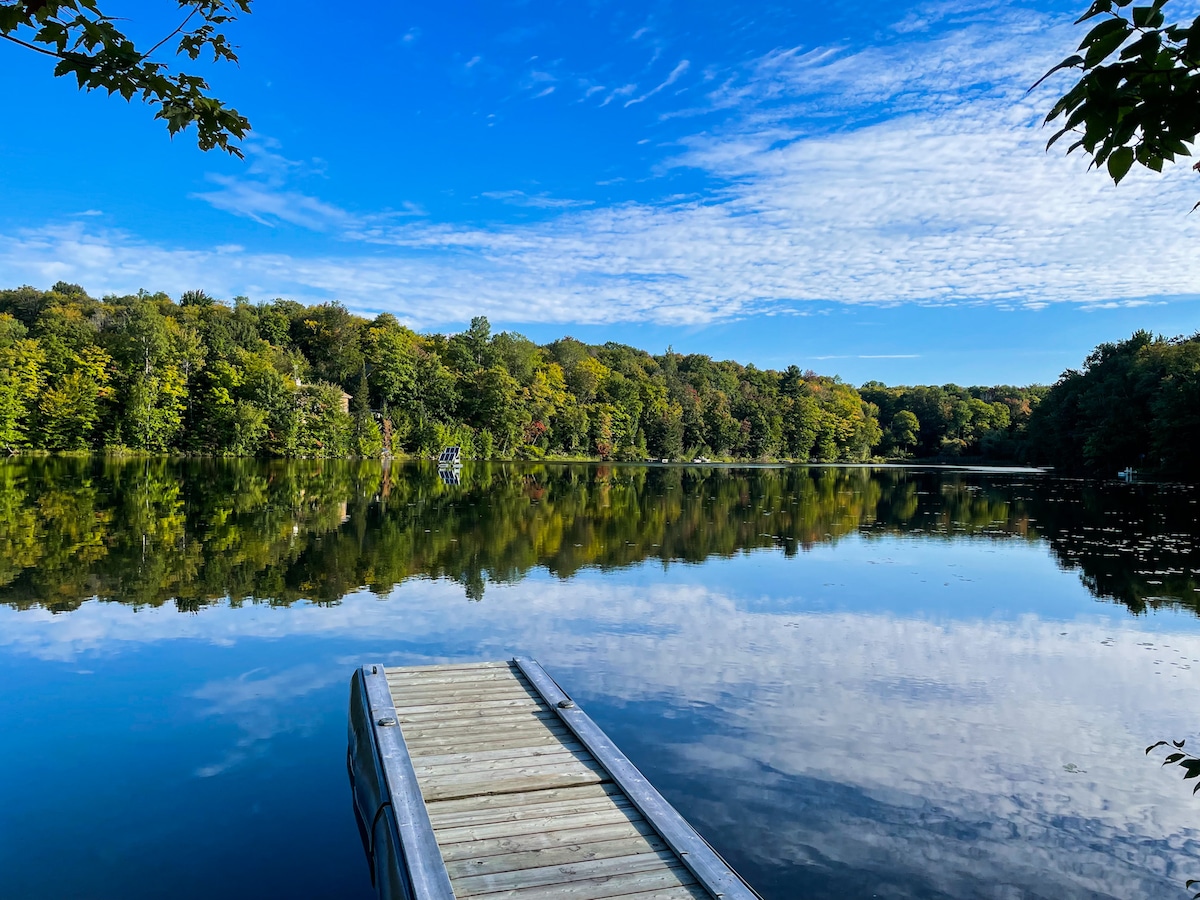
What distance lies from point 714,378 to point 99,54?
4242 inches

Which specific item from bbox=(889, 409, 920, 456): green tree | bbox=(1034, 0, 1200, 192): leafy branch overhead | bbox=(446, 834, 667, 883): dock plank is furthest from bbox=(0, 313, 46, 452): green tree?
bbox=(889, 409, 920, 456): green tree

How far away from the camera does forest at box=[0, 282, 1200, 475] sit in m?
52.5

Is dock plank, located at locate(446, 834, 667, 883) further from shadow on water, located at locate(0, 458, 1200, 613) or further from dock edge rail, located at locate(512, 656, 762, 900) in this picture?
shadow on water, located at locate(0, 458, 1200, 613)

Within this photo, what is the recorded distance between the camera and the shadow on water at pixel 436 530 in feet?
42.5

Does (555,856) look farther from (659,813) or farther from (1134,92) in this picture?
(1134,92)

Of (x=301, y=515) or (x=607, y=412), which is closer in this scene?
(x=301, y=515)

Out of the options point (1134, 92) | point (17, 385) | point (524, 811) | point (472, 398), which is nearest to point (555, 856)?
point (524, 811)

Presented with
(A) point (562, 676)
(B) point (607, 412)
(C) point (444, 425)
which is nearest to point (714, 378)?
(B) point (607, 412)

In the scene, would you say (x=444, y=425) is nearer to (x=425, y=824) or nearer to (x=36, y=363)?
(x=36, y=363)

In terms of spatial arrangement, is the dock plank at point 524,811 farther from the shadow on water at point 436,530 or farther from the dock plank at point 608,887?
the shadow on water at point 436,530

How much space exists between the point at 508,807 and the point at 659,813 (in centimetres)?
88

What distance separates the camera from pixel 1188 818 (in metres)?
5.52

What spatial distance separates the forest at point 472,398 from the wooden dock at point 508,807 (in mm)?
52873

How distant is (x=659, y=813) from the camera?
14.1 ft
